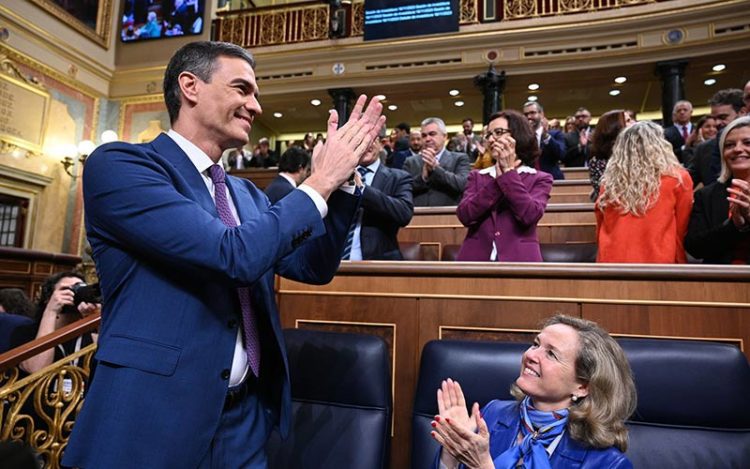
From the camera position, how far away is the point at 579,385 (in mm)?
1039

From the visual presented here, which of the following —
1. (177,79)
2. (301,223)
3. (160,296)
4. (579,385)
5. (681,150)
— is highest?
(681,150)

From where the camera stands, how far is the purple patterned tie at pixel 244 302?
2.92 ft

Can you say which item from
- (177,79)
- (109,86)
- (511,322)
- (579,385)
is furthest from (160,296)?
(109,86)

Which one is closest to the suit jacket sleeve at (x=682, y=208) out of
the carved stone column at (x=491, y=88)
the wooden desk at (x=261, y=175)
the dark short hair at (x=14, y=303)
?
the dark short hair at (x=14, y=303)

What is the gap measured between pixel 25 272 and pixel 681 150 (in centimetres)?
512

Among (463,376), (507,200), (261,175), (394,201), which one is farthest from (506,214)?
(261,175)

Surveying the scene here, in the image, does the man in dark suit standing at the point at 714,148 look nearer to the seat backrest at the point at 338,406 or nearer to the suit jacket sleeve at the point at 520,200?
the suit jacket sleeve at the point at 520,200

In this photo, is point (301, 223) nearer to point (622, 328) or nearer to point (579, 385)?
point (579, 385)

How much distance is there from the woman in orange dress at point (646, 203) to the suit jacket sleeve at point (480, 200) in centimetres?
38

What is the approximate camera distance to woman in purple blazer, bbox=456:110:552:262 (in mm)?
1803

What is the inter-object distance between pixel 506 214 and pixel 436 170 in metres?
0.99

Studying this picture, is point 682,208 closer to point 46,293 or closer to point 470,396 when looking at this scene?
point 470,396

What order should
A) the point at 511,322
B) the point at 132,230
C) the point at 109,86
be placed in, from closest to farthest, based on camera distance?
1. the point at 132,230
2. the point at 511,322
3. the point at 109,86

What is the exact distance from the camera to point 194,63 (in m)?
0.92
